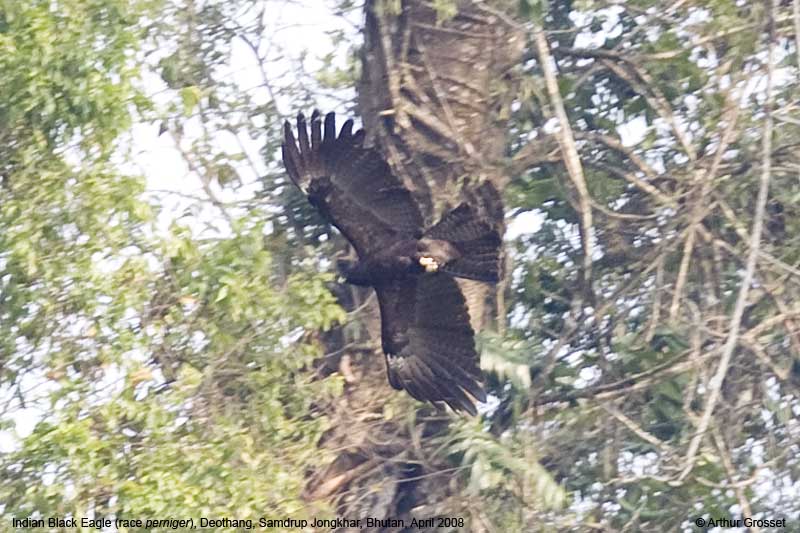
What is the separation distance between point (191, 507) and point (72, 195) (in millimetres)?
1444

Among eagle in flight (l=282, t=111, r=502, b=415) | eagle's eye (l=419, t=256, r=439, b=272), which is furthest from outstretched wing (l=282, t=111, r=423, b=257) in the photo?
eagle's eye (l=419, t=256, r=439, b=272)

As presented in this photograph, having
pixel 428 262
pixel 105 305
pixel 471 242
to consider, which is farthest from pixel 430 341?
pixel 105 305

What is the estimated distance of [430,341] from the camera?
7.74m

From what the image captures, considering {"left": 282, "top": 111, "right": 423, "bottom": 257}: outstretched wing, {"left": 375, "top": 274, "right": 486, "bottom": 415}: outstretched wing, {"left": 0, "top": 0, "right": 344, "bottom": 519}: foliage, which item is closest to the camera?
{"left": 0, "top": 0, "right": 344, "bottom": 519}: foliage

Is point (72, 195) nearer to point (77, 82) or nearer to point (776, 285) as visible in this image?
point (77, 82)

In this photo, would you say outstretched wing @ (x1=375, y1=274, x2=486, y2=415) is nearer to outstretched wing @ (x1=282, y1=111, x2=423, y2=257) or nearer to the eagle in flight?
the eagle in flight

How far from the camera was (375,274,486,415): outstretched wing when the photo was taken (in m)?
7.38

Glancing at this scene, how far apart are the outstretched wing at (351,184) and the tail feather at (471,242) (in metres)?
0.26

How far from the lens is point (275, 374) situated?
707cm

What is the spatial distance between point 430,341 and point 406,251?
525mm

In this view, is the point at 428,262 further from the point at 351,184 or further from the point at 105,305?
the point at 105,305

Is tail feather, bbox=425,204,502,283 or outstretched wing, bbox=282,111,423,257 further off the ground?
outstretched wing, bbox=282,111,423,257

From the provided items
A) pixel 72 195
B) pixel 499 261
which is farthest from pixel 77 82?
pixel 499 261

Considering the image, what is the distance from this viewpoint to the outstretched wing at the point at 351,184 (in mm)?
7527
